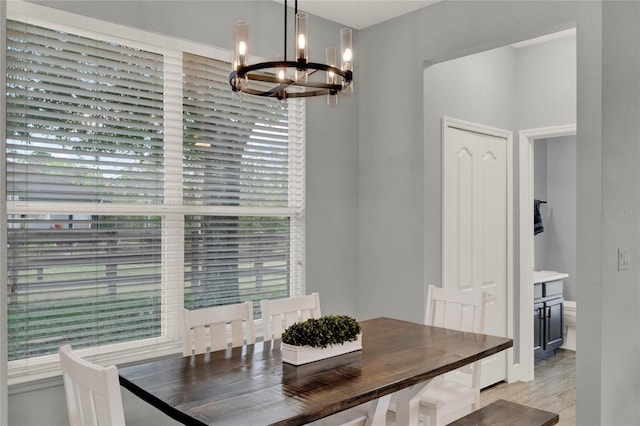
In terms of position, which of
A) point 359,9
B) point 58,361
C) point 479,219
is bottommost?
point 58,361

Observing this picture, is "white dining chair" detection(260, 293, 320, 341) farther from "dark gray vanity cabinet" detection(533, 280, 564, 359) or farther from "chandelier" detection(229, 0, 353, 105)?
"dark gray vanity cabinet" detection(533, 280, 564, 359)

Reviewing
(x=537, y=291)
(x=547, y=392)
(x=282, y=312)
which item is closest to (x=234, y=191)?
(x=282, y=312)

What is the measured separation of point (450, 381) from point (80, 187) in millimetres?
2238

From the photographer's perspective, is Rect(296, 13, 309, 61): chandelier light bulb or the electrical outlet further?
the electrical outlet

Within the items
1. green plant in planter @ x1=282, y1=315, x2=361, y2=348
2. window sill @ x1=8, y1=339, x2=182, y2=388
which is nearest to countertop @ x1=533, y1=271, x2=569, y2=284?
green plant in planter @ x1=282, y1=315, x2=361, y2=348

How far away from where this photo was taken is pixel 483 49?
333 centimetres

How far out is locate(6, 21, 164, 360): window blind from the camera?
246 cm

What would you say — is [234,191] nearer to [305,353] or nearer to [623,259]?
[305,353]

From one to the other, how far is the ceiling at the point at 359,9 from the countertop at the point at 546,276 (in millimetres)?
2736

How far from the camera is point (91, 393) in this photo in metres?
1.48

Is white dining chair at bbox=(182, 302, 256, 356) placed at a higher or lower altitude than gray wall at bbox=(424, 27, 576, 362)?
lower

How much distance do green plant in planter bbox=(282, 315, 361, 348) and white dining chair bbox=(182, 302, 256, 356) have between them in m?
0.48

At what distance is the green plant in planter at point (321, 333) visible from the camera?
211 centimetres

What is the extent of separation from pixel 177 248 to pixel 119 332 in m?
0.55
